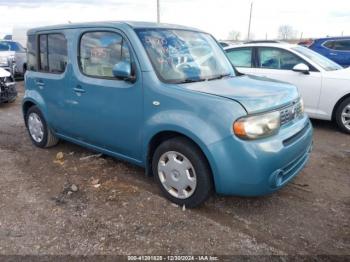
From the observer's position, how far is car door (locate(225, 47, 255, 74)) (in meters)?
7.18

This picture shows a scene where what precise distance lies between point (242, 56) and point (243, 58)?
0.19 ft

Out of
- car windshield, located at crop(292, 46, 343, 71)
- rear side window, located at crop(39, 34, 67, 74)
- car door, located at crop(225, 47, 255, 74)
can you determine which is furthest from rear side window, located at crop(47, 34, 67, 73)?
car windshield, located at crop(292, 46, 343, 71)

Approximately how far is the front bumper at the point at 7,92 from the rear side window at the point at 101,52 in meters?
5.60

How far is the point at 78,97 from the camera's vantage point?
429cm

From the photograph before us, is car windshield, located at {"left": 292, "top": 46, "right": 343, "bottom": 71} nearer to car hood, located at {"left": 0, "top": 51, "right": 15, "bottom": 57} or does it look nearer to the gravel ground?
the gravel ground

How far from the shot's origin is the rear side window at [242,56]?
723 cm

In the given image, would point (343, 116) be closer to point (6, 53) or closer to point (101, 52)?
point (101, 52)

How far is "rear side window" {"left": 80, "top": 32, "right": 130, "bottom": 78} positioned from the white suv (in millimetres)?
3864

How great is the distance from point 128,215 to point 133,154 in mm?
734

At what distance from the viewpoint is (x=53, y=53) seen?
474cm

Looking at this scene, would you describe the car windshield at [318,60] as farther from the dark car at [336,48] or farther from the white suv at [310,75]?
the dark car at [336,48]

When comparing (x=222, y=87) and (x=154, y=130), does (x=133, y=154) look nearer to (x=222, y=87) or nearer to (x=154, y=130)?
(x=154, y=130)

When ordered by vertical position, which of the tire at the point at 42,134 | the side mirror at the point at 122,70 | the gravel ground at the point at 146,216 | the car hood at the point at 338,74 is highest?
the side mirror at the point at 122,70

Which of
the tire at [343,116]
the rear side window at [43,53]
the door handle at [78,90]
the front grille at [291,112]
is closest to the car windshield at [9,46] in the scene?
the rear side window at [43,53]
